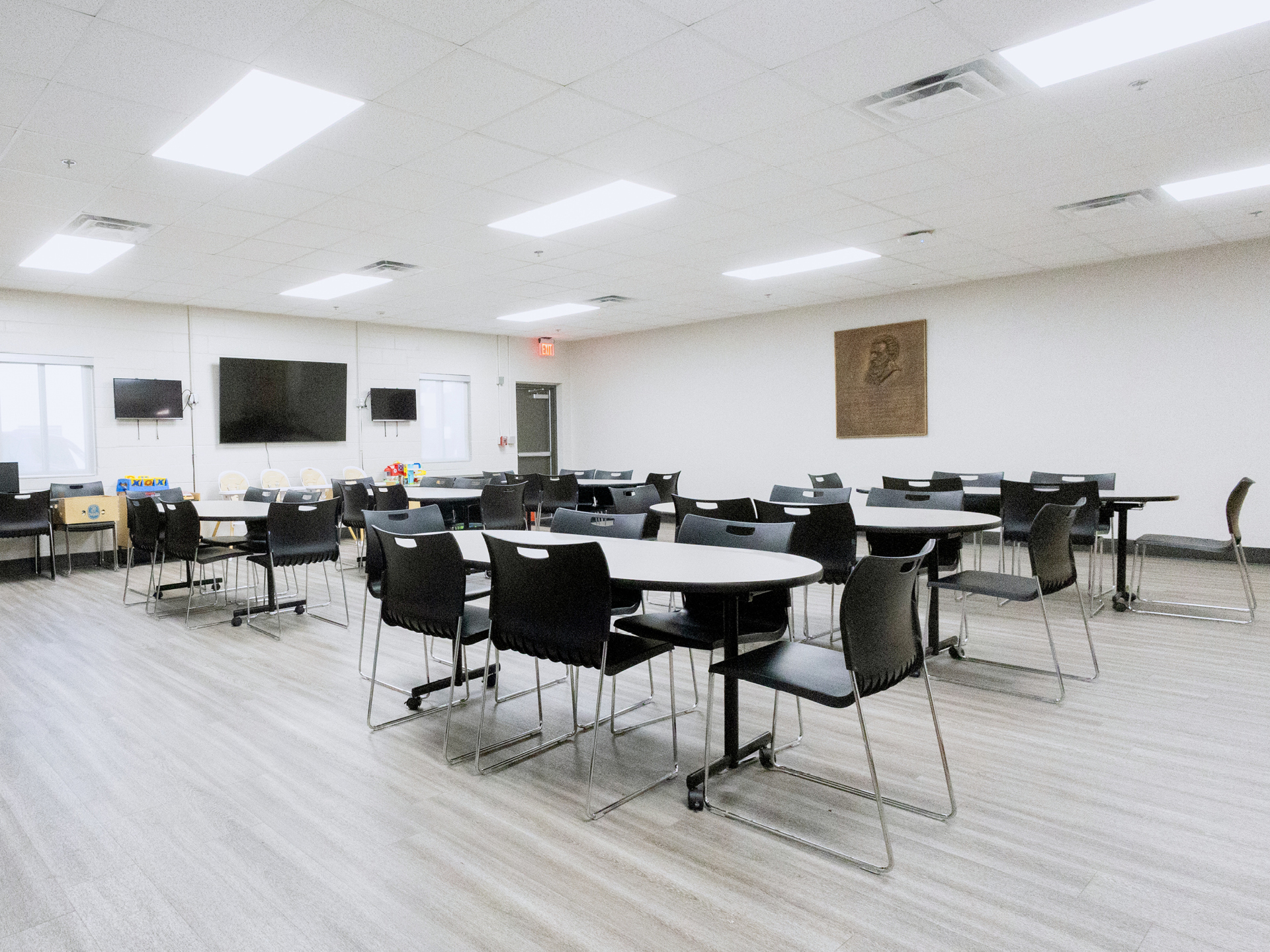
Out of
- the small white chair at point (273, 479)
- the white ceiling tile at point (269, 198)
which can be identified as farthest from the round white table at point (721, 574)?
the small white chair at point (273, 479)

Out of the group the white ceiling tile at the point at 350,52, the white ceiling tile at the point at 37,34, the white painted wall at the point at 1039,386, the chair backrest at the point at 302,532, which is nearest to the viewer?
the white ceiling tile at the point at 37,34

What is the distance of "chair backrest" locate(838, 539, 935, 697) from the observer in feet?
7.10

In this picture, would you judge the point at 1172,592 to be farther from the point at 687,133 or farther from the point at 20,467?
the point at 20,467

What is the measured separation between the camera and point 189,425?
9016 millimetres

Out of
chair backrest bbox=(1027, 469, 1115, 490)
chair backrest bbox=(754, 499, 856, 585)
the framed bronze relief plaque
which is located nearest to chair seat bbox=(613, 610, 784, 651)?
chair backrest bbox=(754, 499, 856, 585)

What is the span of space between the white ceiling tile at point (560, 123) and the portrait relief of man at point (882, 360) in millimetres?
5720

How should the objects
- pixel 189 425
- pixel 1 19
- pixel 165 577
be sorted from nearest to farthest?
pixel 1 19 < pixel 165 577 < pixel 189 425

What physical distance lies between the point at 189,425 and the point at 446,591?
750 cm

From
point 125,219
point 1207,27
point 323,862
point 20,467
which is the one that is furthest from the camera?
point 20,467

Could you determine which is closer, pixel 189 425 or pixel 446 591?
pixel 446 591

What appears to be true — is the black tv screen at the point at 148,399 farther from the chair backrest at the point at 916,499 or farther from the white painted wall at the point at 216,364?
the chair backrest at the point at 916,499

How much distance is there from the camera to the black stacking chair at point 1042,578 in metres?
3.60

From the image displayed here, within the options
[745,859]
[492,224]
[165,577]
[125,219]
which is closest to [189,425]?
[165,577]

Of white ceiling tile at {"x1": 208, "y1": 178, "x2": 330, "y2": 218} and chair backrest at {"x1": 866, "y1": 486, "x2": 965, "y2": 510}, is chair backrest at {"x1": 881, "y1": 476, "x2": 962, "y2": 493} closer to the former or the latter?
chair backrest at {"x1": 866, "y1": 486, "x2": 965, "y2": 510}
